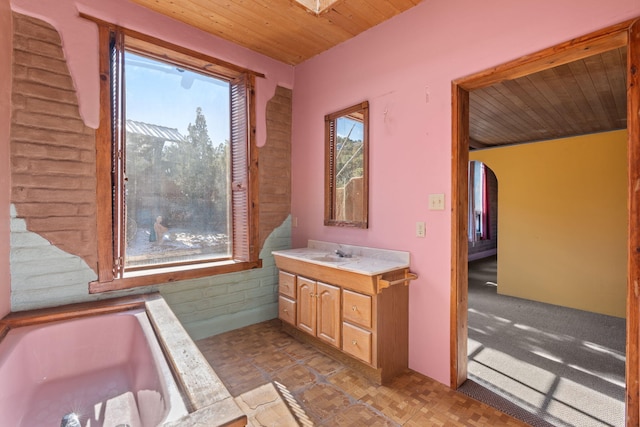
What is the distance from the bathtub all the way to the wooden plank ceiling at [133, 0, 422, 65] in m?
2.43

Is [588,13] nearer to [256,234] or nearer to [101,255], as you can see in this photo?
[256,234]

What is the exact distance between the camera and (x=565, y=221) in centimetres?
410

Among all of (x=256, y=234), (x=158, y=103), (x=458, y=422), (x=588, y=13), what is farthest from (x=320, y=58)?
(x=458, y=422)

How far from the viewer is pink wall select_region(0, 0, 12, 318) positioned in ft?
6.04

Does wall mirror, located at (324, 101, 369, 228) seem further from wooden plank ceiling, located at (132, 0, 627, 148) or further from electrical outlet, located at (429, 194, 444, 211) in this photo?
wooden plank ceiling, located at (132, 0, 627, 148)

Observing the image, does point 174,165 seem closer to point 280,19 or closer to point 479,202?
point 280,19

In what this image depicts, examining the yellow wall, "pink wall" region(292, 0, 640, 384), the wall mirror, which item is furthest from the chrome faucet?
the yellow wall

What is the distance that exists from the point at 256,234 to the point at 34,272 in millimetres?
1711

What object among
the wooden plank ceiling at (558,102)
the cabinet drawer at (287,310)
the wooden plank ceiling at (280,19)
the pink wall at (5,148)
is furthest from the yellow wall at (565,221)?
the pink wall at (5,148)

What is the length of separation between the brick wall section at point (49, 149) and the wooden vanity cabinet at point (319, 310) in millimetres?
1660

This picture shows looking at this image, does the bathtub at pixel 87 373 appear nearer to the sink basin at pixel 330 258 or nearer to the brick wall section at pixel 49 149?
the brick wall section at pixel 49 149

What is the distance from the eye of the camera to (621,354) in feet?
8.40

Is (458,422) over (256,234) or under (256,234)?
under

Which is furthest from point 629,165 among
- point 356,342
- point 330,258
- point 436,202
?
point 330,258
